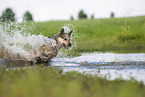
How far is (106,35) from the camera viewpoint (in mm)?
34344

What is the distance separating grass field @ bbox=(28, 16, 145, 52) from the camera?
23870 mm

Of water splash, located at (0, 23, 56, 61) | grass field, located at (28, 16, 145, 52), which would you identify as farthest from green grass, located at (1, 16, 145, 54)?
water splash, located at (0, 23, 56, 61)

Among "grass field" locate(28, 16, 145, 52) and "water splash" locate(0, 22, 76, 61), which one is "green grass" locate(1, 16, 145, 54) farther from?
"water splash" locate(0, 22, 76, 61)

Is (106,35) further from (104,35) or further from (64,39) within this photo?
(64,39)

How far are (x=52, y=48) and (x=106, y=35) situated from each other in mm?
22677

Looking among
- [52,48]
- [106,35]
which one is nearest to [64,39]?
[52,48]

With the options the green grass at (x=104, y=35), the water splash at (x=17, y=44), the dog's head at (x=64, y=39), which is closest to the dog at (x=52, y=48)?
the dog's head at (x=64, y=39)

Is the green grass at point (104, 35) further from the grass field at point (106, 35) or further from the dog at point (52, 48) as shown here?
the dog at point (52, 48)

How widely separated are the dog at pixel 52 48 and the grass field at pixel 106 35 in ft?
16.6

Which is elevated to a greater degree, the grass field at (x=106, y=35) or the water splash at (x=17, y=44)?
the water splash at (x=17, y=44)

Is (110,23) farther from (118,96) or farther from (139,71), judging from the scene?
(118,96)

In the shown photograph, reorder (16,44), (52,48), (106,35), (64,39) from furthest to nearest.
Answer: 1. (106,35)
2. (16,44)
3. (52,48)
4. (64,39)

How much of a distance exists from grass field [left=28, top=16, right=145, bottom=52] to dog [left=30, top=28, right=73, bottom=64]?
16.6 feet

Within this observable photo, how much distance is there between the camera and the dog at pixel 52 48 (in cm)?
1218
